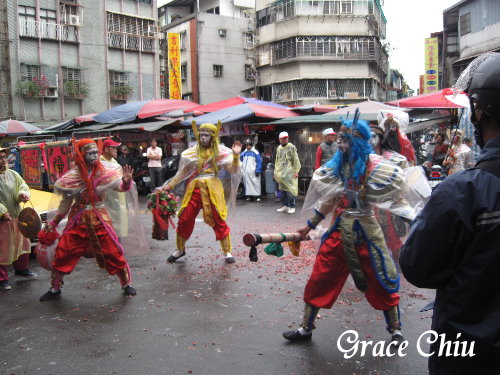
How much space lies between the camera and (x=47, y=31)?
26875 millimetres

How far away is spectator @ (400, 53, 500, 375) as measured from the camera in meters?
1.80

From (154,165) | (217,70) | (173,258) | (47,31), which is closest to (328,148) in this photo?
(173,258)

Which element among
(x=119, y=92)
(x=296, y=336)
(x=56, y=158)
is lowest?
(x=296, y=336)

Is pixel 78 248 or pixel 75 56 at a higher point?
pixel 75 56

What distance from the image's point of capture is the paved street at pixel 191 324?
155 inches

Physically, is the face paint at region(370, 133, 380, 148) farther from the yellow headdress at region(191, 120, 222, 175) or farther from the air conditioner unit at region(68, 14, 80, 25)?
the air conditioner unit at region(68, 14, 80, 25)

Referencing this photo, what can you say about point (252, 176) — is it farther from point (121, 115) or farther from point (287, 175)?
point (121, 115)

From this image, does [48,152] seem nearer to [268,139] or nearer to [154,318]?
[154,318]

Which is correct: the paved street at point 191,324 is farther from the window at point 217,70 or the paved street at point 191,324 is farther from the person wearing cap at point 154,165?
the window at point 217,70

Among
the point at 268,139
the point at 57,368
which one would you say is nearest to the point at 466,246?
the point at 57,368

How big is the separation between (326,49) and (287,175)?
23.8 metres

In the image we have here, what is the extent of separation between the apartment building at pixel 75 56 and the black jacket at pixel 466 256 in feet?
88.8

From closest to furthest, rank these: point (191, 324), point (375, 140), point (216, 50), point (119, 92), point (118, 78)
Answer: point (191, 324) → point (375, 140) → point (119, 92) → point (118, 78) → point (216, 50)

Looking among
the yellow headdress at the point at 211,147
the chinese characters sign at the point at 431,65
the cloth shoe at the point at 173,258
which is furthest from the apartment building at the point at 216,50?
the cloth shoe at the point at 173,258
